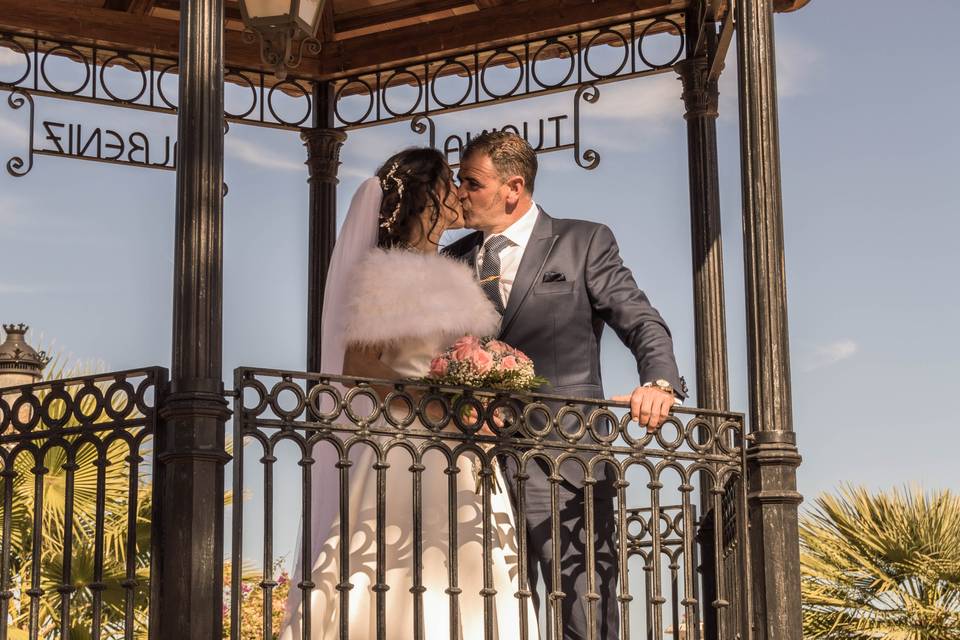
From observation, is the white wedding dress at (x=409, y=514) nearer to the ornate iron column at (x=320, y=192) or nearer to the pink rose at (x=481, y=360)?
the pink rose at (x=481, y=360)

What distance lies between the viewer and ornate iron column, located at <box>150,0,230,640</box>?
6.20m

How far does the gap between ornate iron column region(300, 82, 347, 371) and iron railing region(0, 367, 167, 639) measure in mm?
1219

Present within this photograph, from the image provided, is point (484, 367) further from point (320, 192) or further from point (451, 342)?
point (320, 192)

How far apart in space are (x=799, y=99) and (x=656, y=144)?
18.2 feet

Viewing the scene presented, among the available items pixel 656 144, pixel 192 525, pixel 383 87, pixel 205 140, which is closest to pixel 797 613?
pixel 192 525

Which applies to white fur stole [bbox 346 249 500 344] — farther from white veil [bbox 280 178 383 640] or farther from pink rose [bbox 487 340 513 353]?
pink rose [bbox 487 340 513 353]

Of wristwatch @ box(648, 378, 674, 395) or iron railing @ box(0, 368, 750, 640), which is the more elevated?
wristwatch @ box(648, 378, 674, 395)

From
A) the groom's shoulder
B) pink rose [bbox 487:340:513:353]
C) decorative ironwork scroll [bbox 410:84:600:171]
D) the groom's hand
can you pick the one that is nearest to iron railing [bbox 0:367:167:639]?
pink rose [bbox 487:340:513:353]

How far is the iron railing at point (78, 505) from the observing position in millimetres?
6410

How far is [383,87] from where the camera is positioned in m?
10.4

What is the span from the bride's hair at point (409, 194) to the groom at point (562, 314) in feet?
1.06

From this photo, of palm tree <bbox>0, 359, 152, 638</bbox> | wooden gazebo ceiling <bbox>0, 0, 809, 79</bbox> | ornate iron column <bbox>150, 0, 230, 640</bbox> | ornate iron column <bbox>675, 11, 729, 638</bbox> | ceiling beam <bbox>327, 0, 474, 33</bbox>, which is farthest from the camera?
palm tree <bbox>0, 359, 152, 638</bbox>

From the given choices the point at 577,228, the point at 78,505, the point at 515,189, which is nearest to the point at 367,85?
the point at 515,189

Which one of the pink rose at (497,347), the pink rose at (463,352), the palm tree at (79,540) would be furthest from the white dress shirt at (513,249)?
the palm tree at (79,540)
